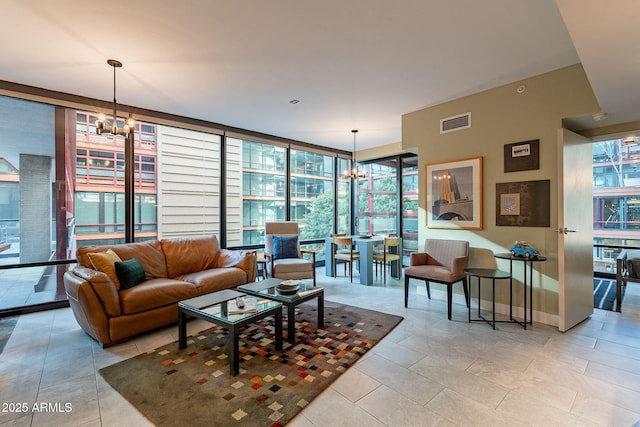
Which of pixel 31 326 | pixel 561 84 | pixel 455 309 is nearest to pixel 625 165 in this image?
pixel 561 84

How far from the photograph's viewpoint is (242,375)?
2.18 meters

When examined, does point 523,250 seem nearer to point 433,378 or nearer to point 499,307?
point 499,307

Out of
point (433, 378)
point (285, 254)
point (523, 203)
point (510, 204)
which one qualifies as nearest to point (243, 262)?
point (285, 254)

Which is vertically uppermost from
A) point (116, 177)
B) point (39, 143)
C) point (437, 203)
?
point (39, 143)

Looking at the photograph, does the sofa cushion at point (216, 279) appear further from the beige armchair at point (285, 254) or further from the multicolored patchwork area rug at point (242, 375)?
the beige armchair at point (285, 254)

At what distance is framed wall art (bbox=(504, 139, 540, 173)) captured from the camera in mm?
3260

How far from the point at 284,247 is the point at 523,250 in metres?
3.36

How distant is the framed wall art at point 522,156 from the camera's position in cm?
326

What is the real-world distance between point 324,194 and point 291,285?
158 inches

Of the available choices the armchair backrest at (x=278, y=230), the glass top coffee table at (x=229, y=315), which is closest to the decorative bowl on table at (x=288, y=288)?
the glass top coffee table at (x=229, y=315)

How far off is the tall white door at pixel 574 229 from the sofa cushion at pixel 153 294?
399 cm

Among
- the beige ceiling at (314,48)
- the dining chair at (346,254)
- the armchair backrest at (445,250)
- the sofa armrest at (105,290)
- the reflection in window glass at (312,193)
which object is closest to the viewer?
the beige ceiling at (314,48)

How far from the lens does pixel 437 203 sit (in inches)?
163

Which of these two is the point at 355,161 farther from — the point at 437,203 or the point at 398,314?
the point at 398,314
